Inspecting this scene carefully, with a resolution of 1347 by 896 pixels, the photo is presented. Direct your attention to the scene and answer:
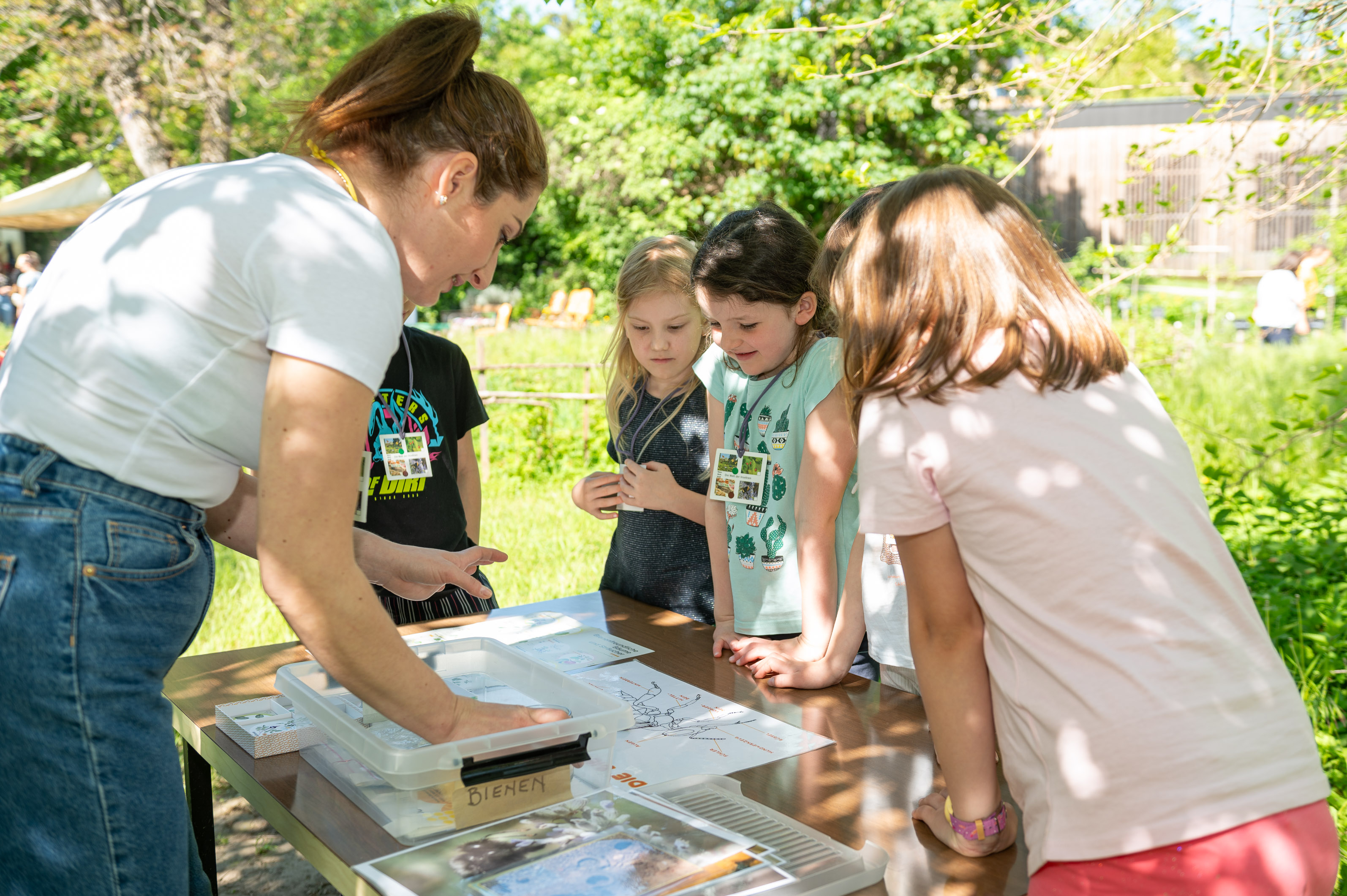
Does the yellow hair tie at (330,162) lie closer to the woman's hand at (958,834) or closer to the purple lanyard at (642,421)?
the woman's hand at (958,834)

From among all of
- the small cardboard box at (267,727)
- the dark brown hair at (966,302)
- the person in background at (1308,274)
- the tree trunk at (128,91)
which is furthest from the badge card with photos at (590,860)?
the tree trunk at (128,91)

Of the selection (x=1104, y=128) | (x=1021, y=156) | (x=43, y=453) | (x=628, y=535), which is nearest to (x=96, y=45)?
(x=628, y=535)

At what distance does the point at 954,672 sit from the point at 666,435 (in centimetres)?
161

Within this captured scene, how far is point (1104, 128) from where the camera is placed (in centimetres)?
1598

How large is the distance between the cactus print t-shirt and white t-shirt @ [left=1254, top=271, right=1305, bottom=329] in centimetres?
699

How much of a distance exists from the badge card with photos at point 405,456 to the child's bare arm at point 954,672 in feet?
4.74

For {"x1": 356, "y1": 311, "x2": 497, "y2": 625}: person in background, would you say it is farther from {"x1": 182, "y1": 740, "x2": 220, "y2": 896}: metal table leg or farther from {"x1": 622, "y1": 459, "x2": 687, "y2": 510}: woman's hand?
{"x1": 182, "y1": 740, "x2": 220, "y2": 896}: metal table leg

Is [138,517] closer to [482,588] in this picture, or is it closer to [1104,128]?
[482,588]

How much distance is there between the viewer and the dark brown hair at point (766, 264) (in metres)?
2.12

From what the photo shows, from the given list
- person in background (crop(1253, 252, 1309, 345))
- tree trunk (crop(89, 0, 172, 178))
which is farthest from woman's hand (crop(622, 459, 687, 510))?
tree trunk (crop(89, 0, 172, 178))

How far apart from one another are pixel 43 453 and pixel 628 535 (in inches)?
68.3

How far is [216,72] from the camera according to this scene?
920 cm

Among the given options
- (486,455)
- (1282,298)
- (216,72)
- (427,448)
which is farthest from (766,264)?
(216,72)

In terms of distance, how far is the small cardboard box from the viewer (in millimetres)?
1460
